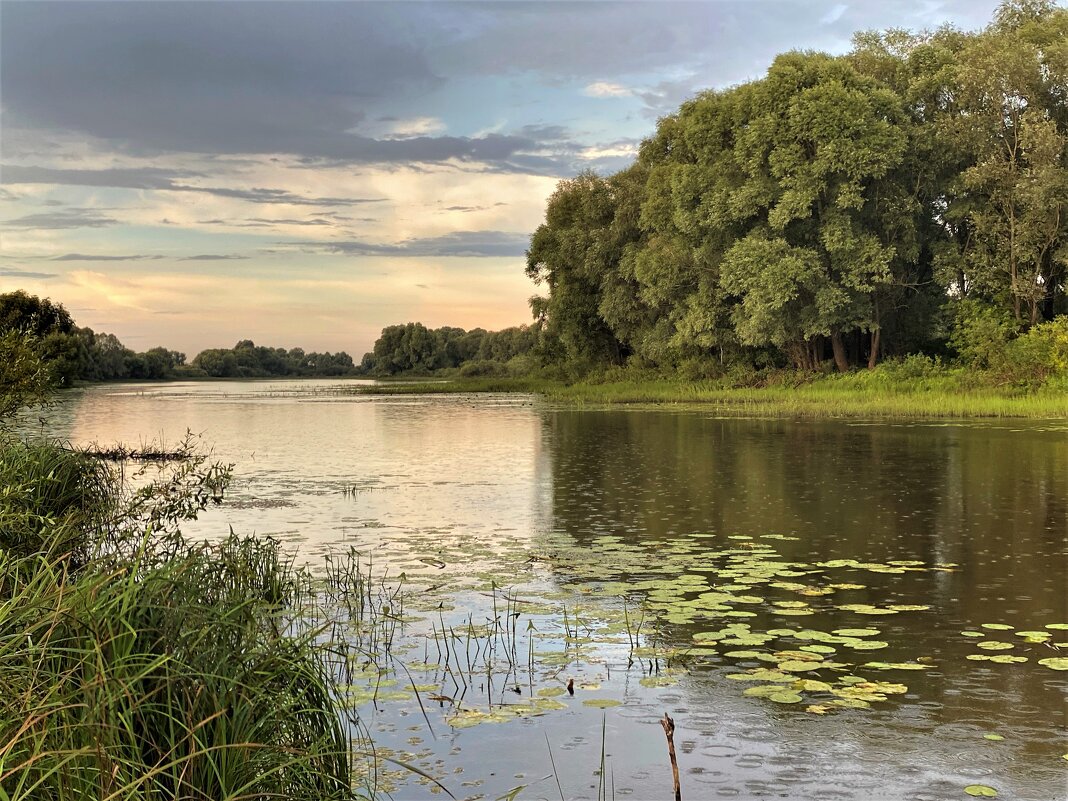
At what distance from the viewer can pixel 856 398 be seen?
122 ft

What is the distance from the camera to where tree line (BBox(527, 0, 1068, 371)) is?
38062 mm

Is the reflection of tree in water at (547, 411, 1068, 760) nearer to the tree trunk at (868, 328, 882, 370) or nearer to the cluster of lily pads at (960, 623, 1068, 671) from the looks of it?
the cluster of lily pads at (960, 623, 1068, 671)

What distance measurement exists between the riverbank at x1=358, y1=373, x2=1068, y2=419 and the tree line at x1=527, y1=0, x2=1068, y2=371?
232 centimetres

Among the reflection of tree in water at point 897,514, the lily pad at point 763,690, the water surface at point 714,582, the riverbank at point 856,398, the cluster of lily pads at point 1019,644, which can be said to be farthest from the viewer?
the riverbank at point 856,398

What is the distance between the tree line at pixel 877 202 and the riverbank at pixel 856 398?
2.32 m

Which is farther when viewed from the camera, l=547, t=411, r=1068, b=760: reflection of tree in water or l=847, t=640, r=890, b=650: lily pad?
l=847, t=640, r=890, b=650: lily pad

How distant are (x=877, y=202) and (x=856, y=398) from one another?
9505 mm

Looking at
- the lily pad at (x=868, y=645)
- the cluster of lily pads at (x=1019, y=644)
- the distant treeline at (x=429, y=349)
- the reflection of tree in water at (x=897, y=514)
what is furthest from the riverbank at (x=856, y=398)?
the distant treeline at (x=429, y=349)

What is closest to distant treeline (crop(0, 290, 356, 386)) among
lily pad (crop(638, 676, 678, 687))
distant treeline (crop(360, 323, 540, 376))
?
distant treeline (crop(360, 323, 540, 376))

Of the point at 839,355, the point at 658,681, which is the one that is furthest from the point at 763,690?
the point at 839,355

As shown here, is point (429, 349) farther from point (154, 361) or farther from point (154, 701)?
point (154, 701)

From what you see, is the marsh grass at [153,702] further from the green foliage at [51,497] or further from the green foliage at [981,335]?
the green foliage at [981,335]

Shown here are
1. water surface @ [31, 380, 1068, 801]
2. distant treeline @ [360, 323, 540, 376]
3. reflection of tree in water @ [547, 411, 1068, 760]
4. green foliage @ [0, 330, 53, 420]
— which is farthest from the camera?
distant treeline @ [360, 323, 540, 376]

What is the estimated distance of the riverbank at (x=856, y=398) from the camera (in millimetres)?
32344
